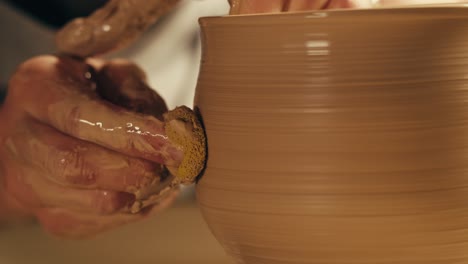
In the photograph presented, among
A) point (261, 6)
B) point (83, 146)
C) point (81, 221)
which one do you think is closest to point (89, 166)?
point (83, 146)

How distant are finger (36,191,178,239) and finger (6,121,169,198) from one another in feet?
0.29

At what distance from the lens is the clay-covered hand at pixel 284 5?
28.7 inches

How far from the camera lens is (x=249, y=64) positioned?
2.23 ft

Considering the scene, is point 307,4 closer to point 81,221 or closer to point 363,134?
point 363,134

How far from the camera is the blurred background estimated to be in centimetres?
131

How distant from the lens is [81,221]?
105 centimetres

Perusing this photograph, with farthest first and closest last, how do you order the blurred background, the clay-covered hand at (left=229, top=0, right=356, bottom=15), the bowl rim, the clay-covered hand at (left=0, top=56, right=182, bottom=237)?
the blurred background → the clay-covered hand at (left=0, top=56, right=182, bottom=237) → the clay-covered hand at (left=229, top=0, right=356, bottom=15) → the bowl rim

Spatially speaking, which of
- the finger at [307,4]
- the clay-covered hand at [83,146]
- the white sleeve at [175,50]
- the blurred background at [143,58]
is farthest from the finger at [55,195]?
the white sleeve at [175,50]

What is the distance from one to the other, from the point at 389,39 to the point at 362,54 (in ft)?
0.09

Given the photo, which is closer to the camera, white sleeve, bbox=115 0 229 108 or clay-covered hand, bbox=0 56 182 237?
clay-covered hand, bbox=0 56 182 237

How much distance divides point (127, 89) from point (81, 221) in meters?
0.20

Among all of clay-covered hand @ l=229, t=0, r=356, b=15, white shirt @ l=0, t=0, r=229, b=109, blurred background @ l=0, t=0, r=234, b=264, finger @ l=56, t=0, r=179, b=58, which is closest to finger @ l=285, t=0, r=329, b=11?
clay-covered hand @ l=229, t=0, r=356, b=15

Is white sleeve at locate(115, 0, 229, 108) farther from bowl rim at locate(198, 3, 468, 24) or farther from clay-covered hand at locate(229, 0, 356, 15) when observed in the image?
bowl rim at locate(198, 3, 468, 24)

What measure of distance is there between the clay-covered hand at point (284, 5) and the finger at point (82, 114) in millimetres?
160
